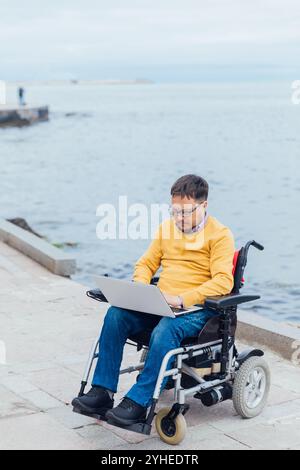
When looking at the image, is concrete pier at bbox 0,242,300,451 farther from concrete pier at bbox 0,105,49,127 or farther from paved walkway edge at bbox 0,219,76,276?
concrete pier at bbox 0,105,49,127

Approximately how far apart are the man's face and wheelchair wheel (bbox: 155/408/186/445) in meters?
1.02

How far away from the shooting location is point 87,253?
15617mm

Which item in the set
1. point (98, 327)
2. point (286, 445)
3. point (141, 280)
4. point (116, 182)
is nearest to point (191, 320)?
point (141, 280)

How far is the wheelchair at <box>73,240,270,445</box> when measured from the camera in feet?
14.6

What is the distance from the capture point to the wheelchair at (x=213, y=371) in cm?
446

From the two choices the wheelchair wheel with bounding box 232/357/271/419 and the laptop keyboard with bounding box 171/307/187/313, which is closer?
the laptop keyboard with bounding box 171/307/187/313

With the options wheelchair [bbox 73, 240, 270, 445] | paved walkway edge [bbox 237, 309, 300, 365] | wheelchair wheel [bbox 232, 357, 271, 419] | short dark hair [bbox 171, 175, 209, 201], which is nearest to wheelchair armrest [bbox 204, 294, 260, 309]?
wheelchair [bbox 73, 240, 270, 445]

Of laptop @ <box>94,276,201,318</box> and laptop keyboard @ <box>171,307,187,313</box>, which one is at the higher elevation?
laptop @ <box>94,276,201,318</box>

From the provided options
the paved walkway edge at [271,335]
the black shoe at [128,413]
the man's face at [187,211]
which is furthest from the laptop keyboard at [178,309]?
the paved walkway edge at [271,335]

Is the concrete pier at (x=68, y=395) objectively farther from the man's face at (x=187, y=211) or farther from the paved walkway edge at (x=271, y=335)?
the man's face at (x=187, y=211)

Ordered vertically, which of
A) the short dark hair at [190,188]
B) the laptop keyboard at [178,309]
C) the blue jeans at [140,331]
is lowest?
the blue jeans at [140,331]

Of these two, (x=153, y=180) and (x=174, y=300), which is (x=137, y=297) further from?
(x=153, y=180)

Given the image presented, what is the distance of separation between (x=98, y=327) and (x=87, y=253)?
8824mm

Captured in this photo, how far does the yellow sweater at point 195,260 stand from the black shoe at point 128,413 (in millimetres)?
629
